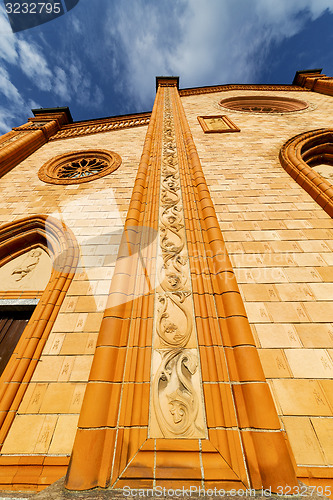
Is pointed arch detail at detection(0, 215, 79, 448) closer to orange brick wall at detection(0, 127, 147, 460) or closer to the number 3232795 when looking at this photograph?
orange brick wall at detection(0, 127, 147, 460)

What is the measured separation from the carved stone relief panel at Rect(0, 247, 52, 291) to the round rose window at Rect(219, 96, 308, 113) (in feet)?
35.4

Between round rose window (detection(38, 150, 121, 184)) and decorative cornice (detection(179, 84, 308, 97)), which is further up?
decorative cornice (detection(179, 84, 308, 97))

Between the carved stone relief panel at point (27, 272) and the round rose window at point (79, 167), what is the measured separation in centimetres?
261

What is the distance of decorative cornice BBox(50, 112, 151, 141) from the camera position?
8922mm

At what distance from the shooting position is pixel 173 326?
1972 millimetres

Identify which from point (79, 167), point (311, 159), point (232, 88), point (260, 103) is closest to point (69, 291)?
point (79, 167)

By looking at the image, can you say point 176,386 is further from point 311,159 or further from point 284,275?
point 311,159

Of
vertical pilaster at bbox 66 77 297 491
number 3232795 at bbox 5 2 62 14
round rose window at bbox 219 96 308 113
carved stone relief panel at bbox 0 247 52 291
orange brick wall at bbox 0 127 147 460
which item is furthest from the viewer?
round rose window at bbox 219 96 308 113

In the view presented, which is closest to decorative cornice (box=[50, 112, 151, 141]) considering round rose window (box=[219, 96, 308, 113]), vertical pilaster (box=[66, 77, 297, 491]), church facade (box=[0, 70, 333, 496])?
round rose window (box=[219, 96, 308, 113])

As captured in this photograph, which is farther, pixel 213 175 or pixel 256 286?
pixel 213 175

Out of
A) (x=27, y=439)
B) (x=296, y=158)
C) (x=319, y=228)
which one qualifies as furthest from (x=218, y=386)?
(x=296, y=158)

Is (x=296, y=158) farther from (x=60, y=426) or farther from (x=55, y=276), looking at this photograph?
(x=60, y=426)

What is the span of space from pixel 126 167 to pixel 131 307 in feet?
16.9

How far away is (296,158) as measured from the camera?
4.84 meters
